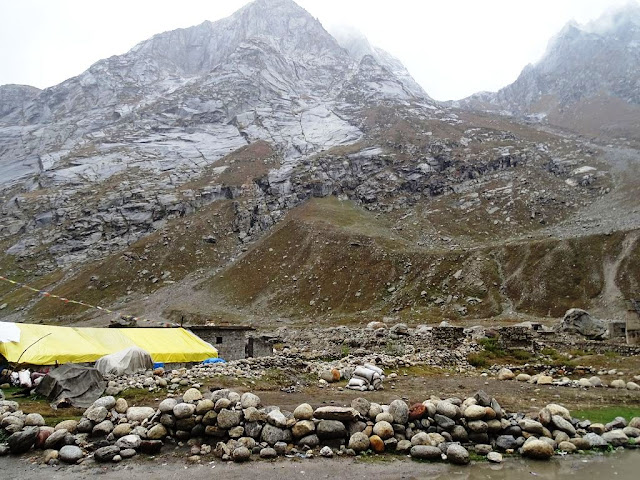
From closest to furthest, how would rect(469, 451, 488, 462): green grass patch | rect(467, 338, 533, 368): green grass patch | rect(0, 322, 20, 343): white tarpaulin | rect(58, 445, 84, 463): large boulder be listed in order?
1. rect(58, 445, 84, 463): large boulder
2. rect(469, 451, 488, 462): green grass patch
3. rect(0, 322, 20, 343): white tarpaulin
4. rect(467, 338, 533, 368): green grass patch

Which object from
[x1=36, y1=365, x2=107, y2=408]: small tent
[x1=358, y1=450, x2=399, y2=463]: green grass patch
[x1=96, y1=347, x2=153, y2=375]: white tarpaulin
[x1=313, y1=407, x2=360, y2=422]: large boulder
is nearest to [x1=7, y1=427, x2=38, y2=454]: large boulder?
[x1=36, y1=365, x2=107, y2=408]: small tent

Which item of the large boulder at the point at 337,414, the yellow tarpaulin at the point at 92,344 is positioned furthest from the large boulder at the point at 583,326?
the large boulder at the point at 337,414

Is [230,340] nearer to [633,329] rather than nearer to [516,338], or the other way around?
[516,338]

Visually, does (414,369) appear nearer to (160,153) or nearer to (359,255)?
(359,255)

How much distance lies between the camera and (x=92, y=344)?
24.6 metres

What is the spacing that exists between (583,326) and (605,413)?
2114 cm

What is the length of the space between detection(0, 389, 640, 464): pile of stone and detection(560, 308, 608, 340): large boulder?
2242 centimetres

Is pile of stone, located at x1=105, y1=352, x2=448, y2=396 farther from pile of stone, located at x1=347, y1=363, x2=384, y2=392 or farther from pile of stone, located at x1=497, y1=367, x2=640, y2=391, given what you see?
pile of stone, located at x1=497, y1=367, x2=640, y2=391

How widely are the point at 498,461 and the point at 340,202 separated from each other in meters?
109

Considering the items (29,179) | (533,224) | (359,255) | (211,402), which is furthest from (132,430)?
(29,179)

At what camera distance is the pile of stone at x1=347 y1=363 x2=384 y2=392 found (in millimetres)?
16422

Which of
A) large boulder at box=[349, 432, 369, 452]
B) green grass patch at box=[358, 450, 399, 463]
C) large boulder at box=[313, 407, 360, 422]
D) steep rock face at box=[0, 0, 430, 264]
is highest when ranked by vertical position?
steep rock face at box=[0, 0, 430, 264]

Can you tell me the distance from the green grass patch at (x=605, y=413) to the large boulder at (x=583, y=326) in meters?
19.0

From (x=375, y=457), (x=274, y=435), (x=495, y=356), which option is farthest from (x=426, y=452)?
(x=495, y=356)
